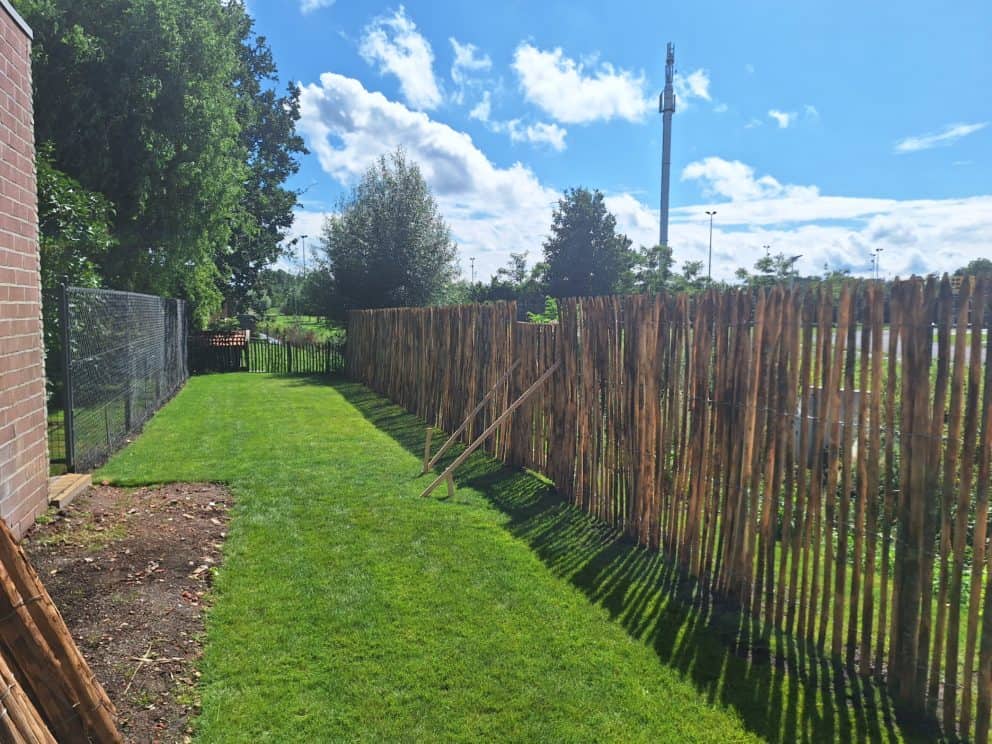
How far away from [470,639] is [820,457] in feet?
7.09

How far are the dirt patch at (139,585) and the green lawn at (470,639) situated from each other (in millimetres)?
150

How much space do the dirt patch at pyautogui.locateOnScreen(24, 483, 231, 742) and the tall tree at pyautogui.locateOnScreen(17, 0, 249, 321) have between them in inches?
392

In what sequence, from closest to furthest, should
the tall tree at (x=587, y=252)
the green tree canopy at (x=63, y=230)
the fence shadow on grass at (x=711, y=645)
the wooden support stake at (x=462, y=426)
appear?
the fence shadow on grass at (x=711, y=645) → the wooden support stake at (x=462, y=426) → the green tree canopy at (x=63, y=230) → the tall tree at (x=587, y=252)

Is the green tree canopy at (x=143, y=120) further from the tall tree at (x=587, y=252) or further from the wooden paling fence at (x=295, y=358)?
the tall tree at (x=587, y=252)

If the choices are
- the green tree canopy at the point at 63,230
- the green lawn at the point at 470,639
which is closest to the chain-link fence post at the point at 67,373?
the green lawn at the point at 470,639

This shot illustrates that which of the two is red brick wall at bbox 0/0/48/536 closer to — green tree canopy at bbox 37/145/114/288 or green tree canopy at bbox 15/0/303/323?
green tree canopy at bbox 37/145/114/288

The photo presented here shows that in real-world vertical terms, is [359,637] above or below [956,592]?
below

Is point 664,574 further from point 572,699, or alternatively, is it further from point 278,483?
point 278,483

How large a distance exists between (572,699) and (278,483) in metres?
4.76

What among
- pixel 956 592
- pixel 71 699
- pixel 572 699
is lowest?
pixel 572 699

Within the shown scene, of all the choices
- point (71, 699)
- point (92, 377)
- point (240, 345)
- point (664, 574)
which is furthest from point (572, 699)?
point (240, 345)

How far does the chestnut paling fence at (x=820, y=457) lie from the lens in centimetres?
296

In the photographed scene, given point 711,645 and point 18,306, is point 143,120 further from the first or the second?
point 711,645

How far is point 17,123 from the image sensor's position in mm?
5191
